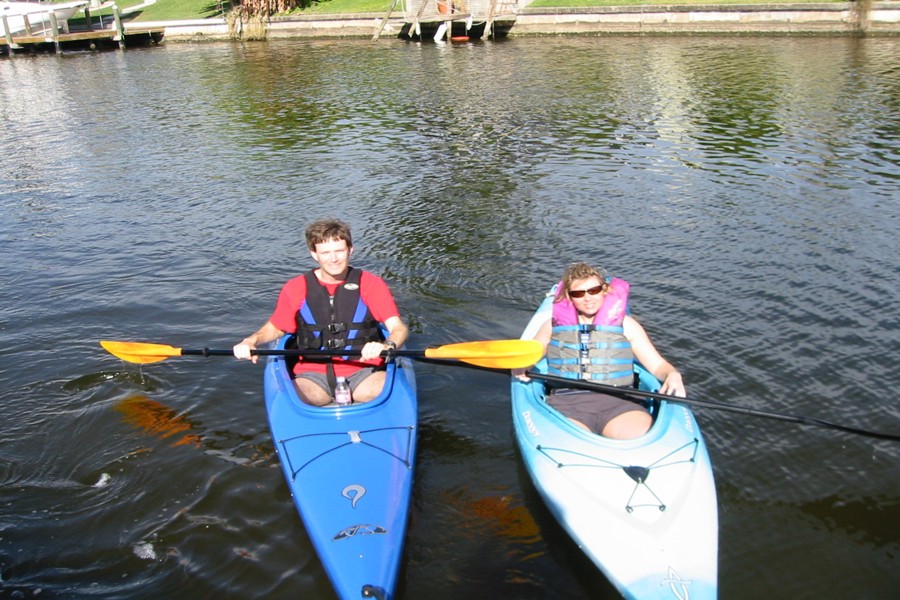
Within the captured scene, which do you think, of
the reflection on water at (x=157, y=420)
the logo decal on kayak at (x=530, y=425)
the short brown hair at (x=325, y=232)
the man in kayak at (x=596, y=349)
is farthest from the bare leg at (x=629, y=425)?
the reflection on water at (x=157, y=420)

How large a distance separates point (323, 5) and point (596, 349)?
32714 millimetres

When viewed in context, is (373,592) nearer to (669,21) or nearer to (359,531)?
(359,531)

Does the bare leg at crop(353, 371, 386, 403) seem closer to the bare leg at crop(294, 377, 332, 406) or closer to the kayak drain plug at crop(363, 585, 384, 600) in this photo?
the bare leg at crop(294, 377, 332, 406)

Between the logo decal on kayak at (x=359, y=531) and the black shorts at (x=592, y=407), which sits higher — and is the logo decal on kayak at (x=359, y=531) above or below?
below

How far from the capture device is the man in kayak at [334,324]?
5633mm

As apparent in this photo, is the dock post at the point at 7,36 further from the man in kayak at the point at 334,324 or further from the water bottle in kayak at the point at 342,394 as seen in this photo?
the water bottle in kayak at the point at 342,394

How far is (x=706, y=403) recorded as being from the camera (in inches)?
192

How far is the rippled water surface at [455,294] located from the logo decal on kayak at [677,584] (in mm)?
458

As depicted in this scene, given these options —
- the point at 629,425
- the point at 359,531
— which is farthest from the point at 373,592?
the point at 629,425

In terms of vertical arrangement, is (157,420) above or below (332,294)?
below

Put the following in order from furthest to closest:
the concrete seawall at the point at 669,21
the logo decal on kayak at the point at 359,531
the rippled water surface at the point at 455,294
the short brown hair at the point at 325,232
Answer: the concrete seawall at the point at 669,21 → the short brown hair at the point at 325,232 → the rippled water surface at the point at 455,294 → the logo decal on kayak at the point at 359,531

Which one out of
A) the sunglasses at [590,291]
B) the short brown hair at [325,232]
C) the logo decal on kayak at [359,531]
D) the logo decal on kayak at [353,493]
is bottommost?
the logo decal on kayak at [359,531]

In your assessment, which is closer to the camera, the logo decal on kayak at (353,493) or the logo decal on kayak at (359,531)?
the logo decal on kayak at (359,531)

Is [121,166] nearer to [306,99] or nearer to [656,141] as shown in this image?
[306,99]
